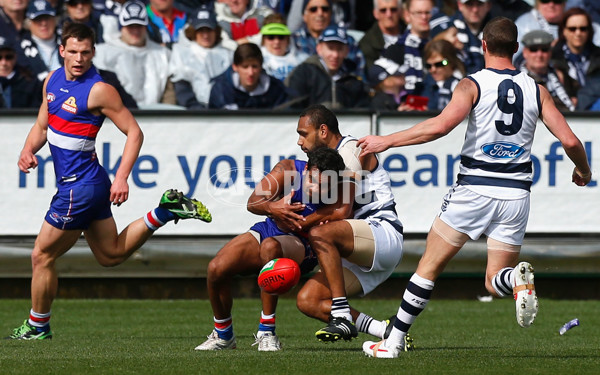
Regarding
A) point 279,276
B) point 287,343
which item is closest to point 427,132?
point 279,276

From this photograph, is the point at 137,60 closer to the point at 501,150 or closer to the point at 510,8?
the point at 510,8

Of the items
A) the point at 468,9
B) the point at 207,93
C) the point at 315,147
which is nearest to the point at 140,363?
the point at 315,147

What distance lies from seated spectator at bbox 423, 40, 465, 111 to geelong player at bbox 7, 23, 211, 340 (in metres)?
4.86

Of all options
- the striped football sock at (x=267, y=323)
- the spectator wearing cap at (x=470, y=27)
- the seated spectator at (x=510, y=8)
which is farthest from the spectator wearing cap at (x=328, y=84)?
the striped football sock at (x=267, y=323)

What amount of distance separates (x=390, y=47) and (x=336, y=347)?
19.8 feet

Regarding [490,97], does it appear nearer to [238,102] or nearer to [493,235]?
[493,235]

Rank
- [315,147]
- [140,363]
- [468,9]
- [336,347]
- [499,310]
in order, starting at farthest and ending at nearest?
[468,9], [499,310], [336,347], [315,147], [140,363]

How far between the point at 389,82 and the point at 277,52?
1.55 meters

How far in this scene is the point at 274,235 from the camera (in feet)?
28.1

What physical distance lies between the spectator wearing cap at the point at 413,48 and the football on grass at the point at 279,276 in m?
5.87

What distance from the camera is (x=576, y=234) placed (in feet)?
42.3

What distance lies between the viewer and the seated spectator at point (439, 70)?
43.8 feet

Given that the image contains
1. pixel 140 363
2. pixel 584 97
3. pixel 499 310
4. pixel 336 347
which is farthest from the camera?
pixel 584 97

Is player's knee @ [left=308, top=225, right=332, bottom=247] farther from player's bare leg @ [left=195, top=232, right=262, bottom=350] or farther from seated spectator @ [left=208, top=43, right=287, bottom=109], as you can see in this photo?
seated spectator @ [left=208, top=43, right=287, bottom=109]
